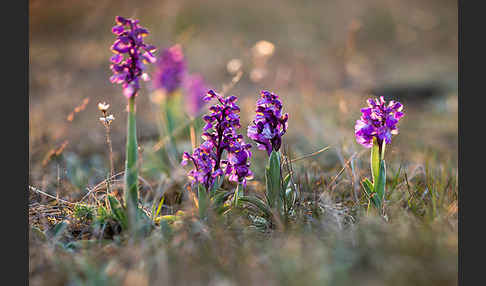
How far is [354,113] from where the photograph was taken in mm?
7039

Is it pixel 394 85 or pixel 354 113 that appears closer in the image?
pixel 354 113

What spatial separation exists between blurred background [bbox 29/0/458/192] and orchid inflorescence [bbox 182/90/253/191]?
3.82 ft

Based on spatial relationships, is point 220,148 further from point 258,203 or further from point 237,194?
point 258,203

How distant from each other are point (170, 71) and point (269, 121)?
2937 mm

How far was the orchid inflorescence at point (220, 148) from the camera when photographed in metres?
2.56

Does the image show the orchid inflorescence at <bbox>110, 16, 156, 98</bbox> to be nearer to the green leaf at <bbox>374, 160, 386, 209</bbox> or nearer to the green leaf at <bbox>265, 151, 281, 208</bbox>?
the green leaf at <bbox>265, 151, 281, 208</bbox>

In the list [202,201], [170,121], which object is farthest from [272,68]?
[202,201]

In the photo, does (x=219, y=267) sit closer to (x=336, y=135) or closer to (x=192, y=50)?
(x=336, y=135)

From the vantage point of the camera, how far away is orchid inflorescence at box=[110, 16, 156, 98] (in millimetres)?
2371

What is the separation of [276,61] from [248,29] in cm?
442

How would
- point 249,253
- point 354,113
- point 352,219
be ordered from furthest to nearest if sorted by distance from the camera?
point 354,113 → point 352,219 → point 249,253

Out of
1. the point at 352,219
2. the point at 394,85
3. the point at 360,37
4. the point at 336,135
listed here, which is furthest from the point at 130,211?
the point at 360,37

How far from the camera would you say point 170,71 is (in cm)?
508

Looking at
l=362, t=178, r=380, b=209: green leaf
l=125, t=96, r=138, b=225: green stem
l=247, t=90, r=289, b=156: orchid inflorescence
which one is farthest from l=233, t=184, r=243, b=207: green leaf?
l=362, t=178, r=380, b=209: green leaf
